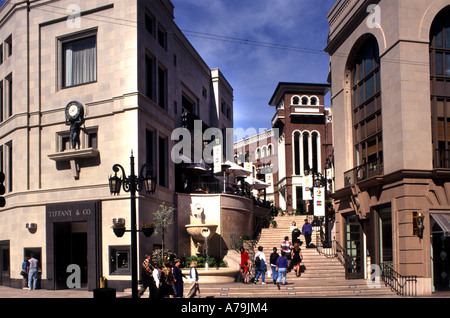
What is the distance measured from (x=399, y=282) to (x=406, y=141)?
566cm

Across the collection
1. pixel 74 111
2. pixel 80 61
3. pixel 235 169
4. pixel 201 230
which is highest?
pixel 80 61

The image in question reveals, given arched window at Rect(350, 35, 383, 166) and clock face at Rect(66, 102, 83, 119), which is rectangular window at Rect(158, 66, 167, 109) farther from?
arched window at Rect(350, 35, 383, 166)

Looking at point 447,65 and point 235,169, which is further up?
point 447,65

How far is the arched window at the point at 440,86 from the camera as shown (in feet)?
71.0

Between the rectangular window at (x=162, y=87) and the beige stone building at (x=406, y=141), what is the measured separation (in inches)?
424

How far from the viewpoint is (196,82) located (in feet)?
122

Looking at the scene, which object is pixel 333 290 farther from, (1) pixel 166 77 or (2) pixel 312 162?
(2) pixel 312 162

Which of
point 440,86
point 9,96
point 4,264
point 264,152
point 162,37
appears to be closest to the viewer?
point 440,86

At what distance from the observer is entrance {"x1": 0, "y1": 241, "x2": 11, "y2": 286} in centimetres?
2844

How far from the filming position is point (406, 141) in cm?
2111

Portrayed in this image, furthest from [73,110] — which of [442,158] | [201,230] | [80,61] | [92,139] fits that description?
[442,158]

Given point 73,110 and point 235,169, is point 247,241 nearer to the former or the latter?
point 235,169
